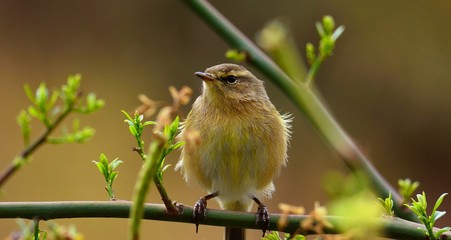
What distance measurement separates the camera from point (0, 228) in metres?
4.92

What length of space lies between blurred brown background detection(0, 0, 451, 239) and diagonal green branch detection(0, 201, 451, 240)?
3878 millimetres

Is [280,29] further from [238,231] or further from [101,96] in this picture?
[101,96]

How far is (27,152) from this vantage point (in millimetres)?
792

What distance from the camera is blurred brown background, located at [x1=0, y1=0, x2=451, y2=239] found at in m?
5.50

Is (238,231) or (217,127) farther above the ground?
(217,127)

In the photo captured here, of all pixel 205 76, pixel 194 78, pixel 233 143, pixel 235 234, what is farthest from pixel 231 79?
pixel 194 78

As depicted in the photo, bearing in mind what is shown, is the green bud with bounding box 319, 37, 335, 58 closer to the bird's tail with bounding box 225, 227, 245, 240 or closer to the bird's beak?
the bird's tail with bounding box 225, 227, 245, 240

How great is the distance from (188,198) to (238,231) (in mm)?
2630

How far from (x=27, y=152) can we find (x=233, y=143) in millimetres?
2216

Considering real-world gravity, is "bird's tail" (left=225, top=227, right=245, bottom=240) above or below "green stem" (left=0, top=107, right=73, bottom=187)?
above

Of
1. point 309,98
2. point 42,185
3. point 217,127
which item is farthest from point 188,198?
point 309,98

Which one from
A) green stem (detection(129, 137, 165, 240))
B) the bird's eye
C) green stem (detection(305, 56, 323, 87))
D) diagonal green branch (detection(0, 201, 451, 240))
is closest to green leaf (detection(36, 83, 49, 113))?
green stem (detection(129, 137, 165, 240))

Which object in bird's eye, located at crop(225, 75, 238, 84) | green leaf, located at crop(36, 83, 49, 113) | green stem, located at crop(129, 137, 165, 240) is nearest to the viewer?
green stem, located at crop(129, 137, 165, 240)

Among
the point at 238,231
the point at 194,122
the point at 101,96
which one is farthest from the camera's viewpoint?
the point at 101,96
